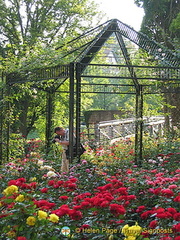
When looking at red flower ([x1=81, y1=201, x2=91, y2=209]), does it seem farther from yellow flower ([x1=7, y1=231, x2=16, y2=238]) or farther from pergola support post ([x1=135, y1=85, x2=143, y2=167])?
pergola support post ([x1=135, y1=85, x2=143, y2=167])

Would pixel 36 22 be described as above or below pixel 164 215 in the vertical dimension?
above

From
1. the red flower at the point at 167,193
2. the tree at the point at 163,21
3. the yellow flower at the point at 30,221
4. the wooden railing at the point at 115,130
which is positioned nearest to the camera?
the yellow flower at the point at 30,221

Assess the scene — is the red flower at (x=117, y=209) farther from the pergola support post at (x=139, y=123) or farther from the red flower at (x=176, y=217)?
the pergola support post at (x=139, y=123)

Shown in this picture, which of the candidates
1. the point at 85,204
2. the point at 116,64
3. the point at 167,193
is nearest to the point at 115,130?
the point at 116,64

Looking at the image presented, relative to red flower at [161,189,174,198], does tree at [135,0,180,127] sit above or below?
above

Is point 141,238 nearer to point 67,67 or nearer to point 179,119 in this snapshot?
point 67,67

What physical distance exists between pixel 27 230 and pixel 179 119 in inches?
450

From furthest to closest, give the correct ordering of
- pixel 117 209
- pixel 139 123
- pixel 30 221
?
pixel 139 123
pixel 117 209
pixel 30 221

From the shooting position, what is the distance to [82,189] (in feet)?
15.6

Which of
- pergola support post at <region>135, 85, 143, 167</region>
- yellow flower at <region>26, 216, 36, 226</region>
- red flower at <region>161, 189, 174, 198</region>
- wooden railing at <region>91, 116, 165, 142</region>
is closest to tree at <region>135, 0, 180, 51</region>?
wooden railing at <region>91, 116, 165, 142</region>

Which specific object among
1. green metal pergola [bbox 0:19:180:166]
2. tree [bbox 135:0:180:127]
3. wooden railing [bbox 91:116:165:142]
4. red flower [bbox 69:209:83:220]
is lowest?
wooden railing [bbox 91:116:165:142]

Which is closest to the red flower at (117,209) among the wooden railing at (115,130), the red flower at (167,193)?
the red flower at (167,193)

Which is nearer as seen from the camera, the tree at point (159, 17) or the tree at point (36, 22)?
the tree at point (159, 17)

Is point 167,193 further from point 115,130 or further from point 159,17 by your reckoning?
point 159,17
